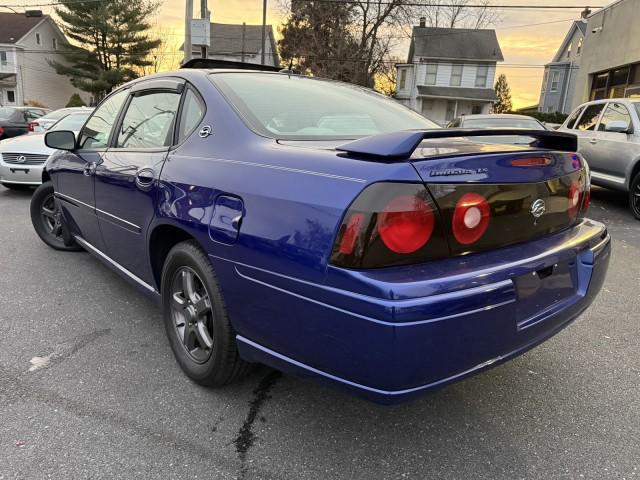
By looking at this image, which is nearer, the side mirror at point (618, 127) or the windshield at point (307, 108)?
the windshield at point (307, 108)

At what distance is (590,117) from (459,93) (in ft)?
101

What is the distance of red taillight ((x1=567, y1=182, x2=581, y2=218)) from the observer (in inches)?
90.5

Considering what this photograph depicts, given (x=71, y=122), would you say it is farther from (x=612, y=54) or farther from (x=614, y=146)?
(x=612, y=54)

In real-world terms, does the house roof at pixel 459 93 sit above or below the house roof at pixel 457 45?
below

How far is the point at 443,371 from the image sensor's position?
5.57ft

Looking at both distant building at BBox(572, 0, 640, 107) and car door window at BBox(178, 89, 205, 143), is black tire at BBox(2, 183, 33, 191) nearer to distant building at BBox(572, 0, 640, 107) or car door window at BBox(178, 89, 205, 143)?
car door window at BBox(178, 89, 205, 143)

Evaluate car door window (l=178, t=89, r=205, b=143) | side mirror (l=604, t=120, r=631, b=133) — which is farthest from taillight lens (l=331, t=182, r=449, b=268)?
side mirror (l=604, t=120, r=631, b=133)

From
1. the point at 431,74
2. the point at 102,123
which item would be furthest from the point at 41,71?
the point at 102,123

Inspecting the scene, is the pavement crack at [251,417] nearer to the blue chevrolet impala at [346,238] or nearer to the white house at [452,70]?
the blue chevrolet impala at [346,238]

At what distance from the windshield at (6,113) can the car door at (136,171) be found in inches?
517

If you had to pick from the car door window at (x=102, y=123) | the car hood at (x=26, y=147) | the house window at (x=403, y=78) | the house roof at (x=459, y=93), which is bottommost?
the car hood at (x=26, y=147)

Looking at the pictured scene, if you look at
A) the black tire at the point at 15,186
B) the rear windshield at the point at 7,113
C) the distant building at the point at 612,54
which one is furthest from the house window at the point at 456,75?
the black tire at the point at 15,186

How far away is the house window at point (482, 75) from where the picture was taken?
37188 millimetres

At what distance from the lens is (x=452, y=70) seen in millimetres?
37625
